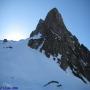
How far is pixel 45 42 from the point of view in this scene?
90.6 metres

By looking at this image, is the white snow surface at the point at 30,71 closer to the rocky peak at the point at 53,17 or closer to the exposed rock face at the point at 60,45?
the exposed rock face at the point at 60,45

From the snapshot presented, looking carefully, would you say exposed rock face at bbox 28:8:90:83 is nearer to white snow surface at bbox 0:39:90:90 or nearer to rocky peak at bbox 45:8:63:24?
rocky peak at bbox 45:8:63:24

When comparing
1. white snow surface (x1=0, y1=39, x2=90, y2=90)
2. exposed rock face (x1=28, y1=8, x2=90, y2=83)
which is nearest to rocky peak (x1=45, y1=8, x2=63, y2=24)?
exposed rock face (x1=28, y1=8, x2=90, y2=83)

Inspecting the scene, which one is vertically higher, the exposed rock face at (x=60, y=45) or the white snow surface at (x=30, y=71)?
the exposed rock face at (x=60, y=45)

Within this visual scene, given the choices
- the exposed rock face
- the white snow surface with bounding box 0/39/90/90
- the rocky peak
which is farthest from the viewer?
the rocky peak

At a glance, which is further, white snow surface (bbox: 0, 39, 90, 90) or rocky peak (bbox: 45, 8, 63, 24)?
rocky peak (bbox: 45, 8, 63, 24)

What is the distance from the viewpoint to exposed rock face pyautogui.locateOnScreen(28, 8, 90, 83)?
86.6 metres

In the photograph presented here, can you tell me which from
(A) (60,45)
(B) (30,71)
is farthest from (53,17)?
(B) (30,71)

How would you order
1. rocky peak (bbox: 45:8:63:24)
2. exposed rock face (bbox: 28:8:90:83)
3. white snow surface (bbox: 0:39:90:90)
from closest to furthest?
white snow surface (bbox: 0:39:90:90)
exposed rock face (bbox: 28:8:90:83)
rocky peak (bbox: 45:8:63:24)

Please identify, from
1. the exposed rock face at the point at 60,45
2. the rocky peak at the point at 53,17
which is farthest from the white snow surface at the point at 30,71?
the rocky peak at the point at 53,17

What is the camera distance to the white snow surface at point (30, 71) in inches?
2498

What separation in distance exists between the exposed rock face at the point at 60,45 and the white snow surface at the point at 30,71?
3437 mm

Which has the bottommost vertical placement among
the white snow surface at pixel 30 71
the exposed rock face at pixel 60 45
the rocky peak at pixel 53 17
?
the white snow surface at pixel 30 71

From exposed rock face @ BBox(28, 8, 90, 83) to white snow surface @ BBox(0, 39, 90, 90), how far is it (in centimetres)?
344
